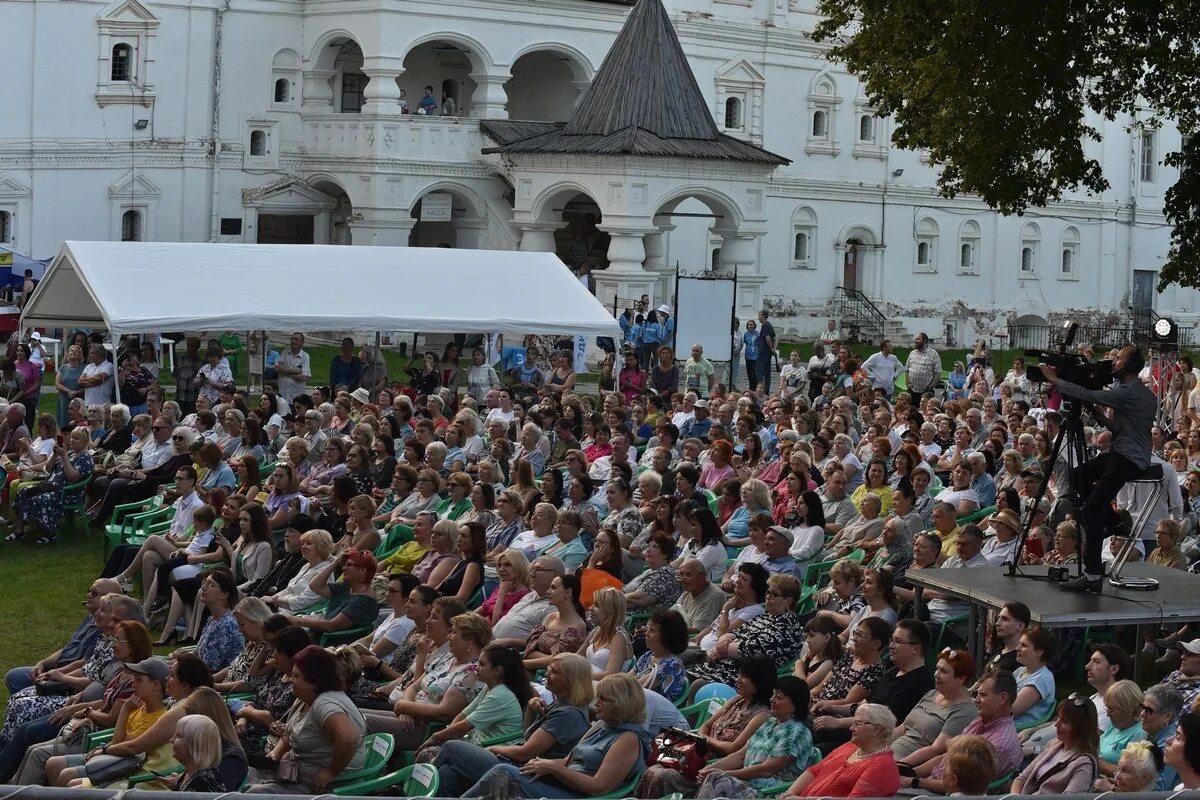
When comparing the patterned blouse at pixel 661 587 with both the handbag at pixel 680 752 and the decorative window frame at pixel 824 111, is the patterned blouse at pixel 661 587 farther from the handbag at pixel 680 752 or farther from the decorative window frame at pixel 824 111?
the decorative window frame at pixel 824 111

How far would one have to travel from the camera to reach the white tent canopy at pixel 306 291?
22156 mm

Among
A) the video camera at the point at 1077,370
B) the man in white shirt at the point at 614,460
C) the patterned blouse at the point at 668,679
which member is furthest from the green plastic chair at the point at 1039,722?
the man in white shirt at the point at 614,460

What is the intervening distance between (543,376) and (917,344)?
515cm

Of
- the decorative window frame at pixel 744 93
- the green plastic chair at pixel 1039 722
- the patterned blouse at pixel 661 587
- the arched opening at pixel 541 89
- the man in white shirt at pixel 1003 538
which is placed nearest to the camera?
the green plastic chair at pixel 1039 722

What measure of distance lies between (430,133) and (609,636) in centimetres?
3134

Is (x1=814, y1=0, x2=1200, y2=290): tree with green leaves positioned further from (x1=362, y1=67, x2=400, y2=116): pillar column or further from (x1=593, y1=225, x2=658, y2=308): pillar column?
(x1=362, y1=67, x2=400, y2=116): pillar column

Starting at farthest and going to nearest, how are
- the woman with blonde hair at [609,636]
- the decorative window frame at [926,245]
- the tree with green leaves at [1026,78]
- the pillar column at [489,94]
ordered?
1. the decorative window frame at [926,245]
2. the pillar column at [489,94]
3. the tree with green leaves at [1026,78]
4. the woman with blonde hair at [609,636]

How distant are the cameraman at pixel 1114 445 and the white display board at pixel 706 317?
16.7 metres

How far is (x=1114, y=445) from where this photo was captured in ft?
40.1

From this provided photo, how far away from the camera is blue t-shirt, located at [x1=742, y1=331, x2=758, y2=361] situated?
31.6 meters

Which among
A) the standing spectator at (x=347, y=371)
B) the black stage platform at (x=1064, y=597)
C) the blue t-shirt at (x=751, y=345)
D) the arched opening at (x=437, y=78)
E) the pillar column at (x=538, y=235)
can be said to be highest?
the arched opening at (x=437, y=78)

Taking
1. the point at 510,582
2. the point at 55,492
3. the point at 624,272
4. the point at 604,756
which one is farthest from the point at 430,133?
the point at 604,756

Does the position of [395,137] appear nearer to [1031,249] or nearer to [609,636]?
[1031,249]

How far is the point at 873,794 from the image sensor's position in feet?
28.7
